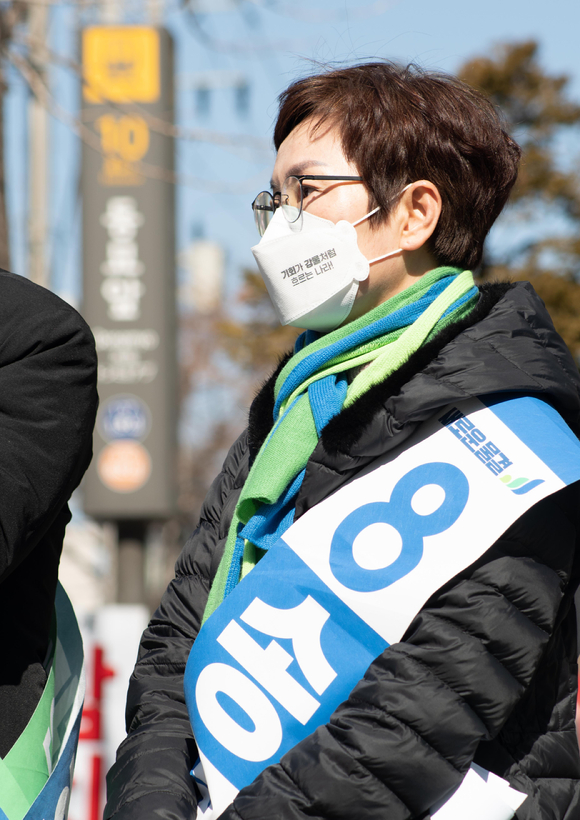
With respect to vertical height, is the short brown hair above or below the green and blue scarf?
above

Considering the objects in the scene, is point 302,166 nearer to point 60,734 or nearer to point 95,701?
point 60,734

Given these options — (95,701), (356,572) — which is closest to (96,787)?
(95,701)

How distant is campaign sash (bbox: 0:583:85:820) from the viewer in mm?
1663

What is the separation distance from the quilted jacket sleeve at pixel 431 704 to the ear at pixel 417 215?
643 mm

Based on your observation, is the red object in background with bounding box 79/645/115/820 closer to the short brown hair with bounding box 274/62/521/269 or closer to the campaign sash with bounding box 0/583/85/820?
the campaign sash with bounding box 0/583/85/820

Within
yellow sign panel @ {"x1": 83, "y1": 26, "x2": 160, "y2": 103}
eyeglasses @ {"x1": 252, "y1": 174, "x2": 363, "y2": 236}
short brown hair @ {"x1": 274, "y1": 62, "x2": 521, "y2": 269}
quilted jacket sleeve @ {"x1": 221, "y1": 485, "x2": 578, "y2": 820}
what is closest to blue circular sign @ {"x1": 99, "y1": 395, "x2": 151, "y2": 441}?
yellow sign panel @ {"x1": 83, "y1": 26, "x2": 160, "y2": 103}

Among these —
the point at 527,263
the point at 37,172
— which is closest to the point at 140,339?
the point at 37,172

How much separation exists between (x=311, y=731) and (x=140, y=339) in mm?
6462

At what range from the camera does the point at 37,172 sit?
424 inches

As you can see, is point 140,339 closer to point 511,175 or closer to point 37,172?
point 37,172

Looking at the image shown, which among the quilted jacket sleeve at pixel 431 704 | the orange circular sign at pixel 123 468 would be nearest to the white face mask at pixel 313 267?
the quilted jacket sleeve at pixel 431 704

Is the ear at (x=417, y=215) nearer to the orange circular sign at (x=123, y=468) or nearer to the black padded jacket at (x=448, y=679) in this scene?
the black padded jacket at (x=448, y=679)

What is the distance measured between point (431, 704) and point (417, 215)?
97cm

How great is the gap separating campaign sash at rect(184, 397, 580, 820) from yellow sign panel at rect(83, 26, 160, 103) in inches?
258
